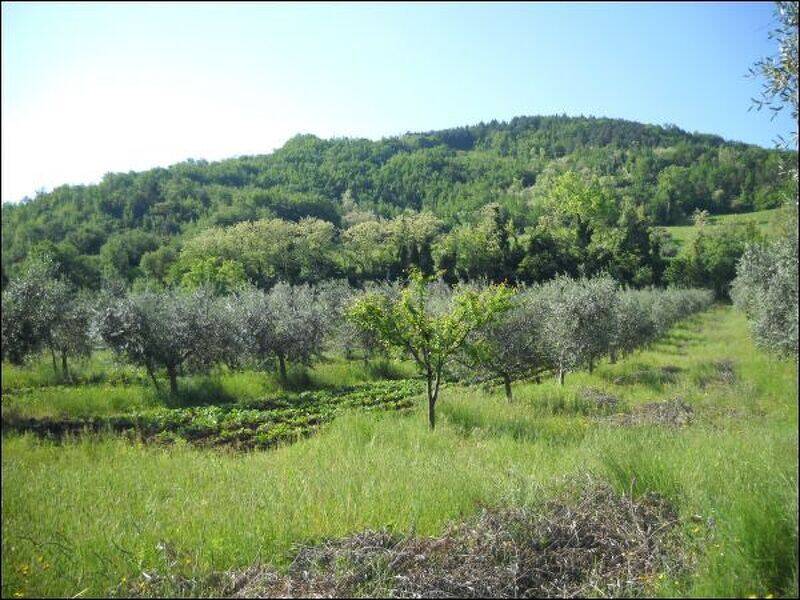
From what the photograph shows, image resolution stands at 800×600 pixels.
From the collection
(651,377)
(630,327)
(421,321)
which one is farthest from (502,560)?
(630,327)

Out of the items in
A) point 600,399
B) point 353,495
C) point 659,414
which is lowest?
point 600,399

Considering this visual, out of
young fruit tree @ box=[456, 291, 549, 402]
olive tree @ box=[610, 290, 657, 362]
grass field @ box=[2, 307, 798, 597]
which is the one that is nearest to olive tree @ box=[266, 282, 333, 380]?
young fruit tree @ box=[456, 291, 549, 402]

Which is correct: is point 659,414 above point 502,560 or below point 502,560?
below

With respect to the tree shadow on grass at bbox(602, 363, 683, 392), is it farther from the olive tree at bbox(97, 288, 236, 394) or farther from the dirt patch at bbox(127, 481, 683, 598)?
the olive tree at bbox(97, 288, 236, 394)

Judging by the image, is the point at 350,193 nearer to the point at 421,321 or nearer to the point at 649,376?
the point at 649,376

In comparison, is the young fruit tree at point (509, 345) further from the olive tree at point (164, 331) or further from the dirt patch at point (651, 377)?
the olive tree at point (164, 331)

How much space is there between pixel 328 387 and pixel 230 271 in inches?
604

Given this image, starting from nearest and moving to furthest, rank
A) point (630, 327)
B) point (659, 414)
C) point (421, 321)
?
point (659, 414)
point (421, 321)
point (630, 327)

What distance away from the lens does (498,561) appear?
4344 mm

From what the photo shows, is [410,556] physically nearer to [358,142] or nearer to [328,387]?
[328,387]

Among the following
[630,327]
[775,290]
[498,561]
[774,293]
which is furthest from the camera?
[630,327]

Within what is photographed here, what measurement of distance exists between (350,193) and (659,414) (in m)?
48.3

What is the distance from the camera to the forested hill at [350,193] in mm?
27969

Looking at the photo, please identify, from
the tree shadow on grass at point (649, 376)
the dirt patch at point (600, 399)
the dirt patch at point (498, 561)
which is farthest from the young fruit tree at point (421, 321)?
the tree shadow on grass at point (649, 376)
